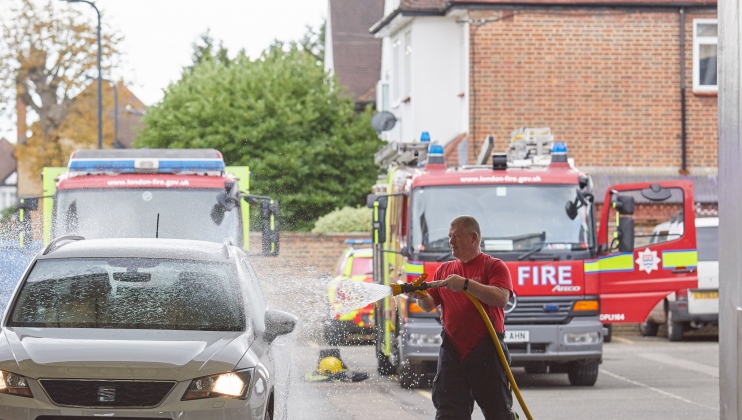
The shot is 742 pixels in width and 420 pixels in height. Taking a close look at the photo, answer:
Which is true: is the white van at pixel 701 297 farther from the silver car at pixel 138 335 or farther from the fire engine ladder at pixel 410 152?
the silver car at pixel 138 335

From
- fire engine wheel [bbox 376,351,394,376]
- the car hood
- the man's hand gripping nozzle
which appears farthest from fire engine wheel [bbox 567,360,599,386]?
the car hood

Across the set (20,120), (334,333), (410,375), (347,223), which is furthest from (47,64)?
(410,375)

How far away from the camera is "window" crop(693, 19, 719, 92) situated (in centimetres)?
2934

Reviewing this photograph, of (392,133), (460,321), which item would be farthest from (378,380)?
(392,133)

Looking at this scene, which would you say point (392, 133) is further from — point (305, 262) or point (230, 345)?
point (230, 345)

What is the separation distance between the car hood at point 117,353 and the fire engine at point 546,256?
7295mm

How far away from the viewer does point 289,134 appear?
→ 40531 mm

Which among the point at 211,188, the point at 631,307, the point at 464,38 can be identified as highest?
the point at 464,38

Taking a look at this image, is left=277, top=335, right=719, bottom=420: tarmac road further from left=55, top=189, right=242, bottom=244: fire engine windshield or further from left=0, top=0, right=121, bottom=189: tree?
left=0, top=0, right=121, bottom=189: tree

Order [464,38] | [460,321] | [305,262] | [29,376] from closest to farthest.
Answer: [29,376], [460,321], [464,38], [305,262]

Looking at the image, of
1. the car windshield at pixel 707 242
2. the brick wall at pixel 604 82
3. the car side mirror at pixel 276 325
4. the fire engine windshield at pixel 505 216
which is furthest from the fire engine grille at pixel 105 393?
the brick wall at pixel 604 82

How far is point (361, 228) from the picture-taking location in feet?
109

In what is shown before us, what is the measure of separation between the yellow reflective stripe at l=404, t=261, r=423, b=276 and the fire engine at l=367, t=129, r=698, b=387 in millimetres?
11

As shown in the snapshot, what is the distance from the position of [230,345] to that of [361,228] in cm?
2485
